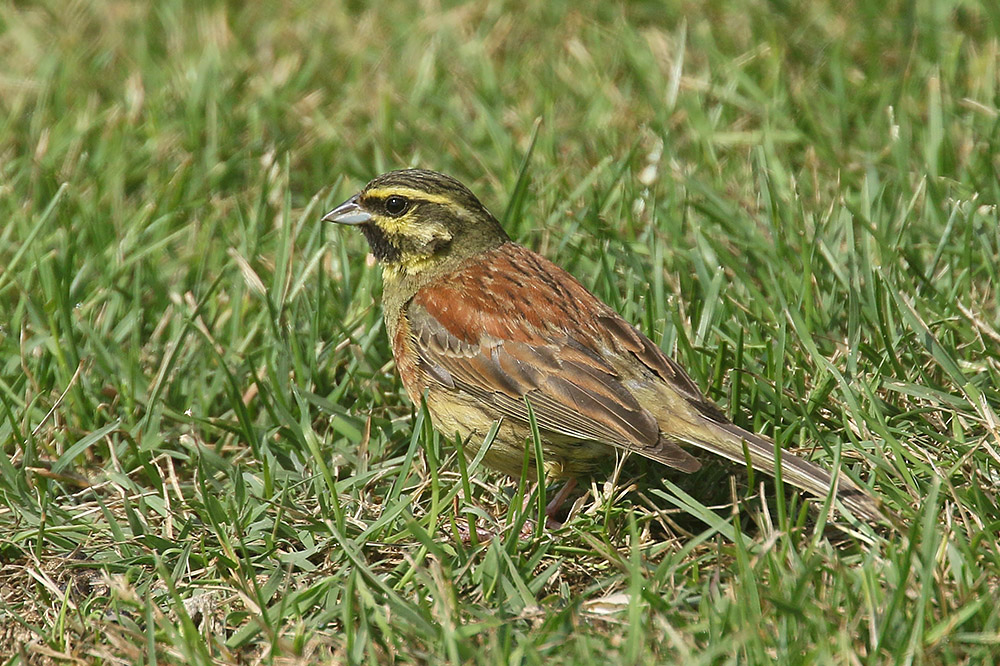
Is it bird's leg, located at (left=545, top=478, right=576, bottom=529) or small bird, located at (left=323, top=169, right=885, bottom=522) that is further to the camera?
bird's leg, located at (left=545, top=478, right=576, bottom=529)

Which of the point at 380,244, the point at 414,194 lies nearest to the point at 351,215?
the point at 380,244

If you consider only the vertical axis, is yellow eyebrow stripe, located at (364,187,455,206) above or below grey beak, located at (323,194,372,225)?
above

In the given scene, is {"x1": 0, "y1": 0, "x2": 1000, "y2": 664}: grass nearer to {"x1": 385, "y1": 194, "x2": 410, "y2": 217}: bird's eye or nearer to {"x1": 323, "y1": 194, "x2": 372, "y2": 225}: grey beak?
{"x1": 323, "y1": 194, "x2": 372, "y2": 225}: grey beak

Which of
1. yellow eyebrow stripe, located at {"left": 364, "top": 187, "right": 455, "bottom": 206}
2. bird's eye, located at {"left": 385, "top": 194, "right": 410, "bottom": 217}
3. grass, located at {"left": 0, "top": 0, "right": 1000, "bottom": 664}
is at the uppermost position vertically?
yellow eyebrow stripe, located at {"left": 364, "top": 187, "right": 455, "bottom": 206}

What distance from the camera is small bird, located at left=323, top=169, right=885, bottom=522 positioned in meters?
4.04

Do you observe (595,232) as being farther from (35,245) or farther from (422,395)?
(35,245)

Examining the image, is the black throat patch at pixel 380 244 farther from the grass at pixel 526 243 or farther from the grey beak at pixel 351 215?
the grass at pixel 526 243

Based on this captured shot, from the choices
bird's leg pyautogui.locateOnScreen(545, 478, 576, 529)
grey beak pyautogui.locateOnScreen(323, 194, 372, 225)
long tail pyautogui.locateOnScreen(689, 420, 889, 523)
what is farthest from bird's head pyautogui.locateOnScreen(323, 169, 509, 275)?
long tail pyautogui.locateOnScreen(689, 420, 889, 523)

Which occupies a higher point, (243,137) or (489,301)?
(489,301)

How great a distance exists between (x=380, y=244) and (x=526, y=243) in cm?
95

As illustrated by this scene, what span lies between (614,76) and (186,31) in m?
2.67

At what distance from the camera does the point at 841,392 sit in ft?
14.5

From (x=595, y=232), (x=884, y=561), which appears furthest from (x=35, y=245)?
(x=884, y=561)

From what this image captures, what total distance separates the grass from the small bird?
0.57 ft
